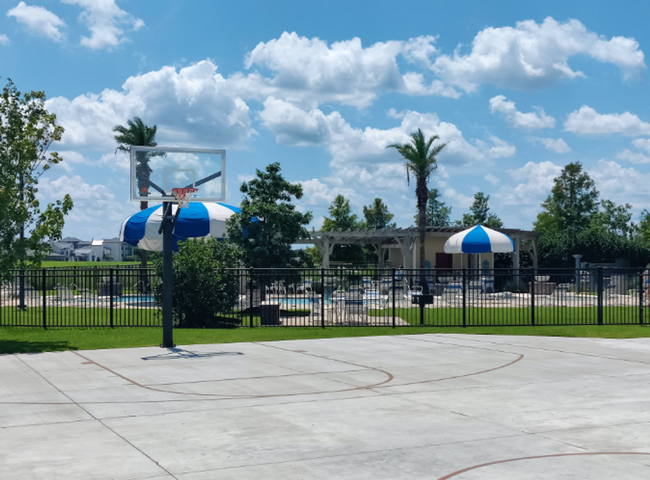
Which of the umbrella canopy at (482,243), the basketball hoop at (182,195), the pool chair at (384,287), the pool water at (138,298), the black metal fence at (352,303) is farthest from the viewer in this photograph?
the umbrella canopy at (482,243)

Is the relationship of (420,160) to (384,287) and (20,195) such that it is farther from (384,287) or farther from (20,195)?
(20,195)

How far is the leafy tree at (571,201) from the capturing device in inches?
3157

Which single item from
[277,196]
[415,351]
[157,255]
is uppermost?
[277,196]

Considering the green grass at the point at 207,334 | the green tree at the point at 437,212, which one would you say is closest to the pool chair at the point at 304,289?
the green grass at the point at 207,334

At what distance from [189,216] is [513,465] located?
96.6 feet

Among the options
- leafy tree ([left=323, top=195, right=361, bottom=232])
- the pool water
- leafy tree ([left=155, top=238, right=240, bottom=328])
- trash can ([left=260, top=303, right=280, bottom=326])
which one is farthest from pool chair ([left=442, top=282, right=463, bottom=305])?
leafy tree ([left=323, top=195, right=361, bottom=232])

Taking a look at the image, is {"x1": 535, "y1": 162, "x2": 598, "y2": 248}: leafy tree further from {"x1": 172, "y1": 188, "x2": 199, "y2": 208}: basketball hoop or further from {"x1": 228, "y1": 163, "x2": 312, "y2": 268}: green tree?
{"x1": 172, "y1": 188, "x2": 199, "y2": 208}: basketball hoop

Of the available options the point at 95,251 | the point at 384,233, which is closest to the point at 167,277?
the point at 384,233

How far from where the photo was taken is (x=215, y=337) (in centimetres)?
1786

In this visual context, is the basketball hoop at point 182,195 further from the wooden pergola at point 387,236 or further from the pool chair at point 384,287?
the wooden pergola at point 387,236

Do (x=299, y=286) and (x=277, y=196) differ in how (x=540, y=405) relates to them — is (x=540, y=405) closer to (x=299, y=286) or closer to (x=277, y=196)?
(x=299, y=286)

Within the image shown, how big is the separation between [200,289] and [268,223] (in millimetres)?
8387

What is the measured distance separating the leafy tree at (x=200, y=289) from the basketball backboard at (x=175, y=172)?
3796 millimetres

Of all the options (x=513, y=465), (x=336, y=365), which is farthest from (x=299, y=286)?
(x=513, y=465)
